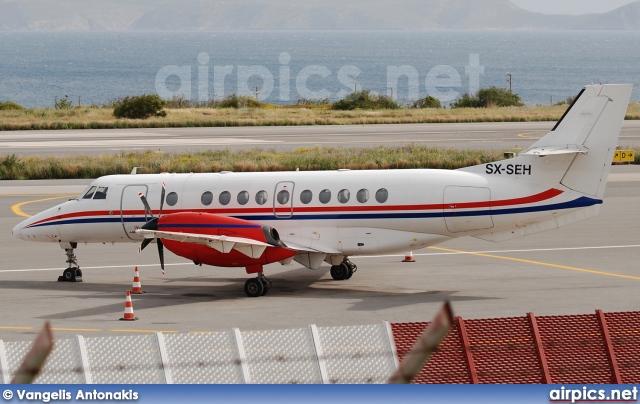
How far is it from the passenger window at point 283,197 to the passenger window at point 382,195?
2480 mm

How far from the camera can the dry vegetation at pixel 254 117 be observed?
8231 cm

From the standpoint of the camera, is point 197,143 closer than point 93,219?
No

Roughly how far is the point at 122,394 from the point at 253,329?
1133cm

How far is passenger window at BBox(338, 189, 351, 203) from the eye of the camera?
25641mm

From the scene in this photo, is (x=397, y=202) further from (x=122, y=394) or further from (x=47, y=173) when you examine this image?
(x=47, y=173)

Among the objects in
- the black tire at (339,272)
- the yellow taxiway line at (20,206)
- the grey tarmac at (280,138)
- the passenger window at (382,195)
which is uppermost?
the grey tarmac at (280,138)

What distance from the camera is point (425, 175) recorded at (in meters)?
25.2

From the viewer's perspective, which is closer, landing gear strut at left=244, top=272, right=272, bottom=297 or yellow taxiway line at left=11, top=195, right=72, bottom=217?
landing gear strut at left=244, top=272, right=272, bottom=297

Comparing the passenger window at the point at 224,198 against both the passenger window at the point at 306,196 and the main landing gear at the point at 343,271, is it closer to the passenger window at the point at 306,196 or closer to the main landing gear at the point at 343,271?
the passenger window at the point at 306,196

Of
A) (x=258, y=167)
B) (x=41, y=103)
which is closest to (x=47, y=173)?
(x=258, y=167)

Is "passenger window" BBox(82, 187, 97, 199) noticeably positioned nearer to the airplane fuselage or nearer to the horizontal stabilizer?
the airplane fuselage

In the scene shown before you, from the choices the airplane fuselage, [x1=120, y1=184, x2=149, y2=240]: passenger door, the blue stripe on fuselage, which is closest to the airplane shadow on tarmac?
the airplane fuselage

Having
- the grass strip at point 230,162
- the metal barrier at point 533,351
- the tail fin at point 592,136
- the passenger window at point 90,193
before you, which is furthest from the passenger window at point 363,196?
the grass strip at point 230,162

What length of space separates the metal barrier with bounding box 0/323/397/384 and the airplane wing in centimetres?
990
